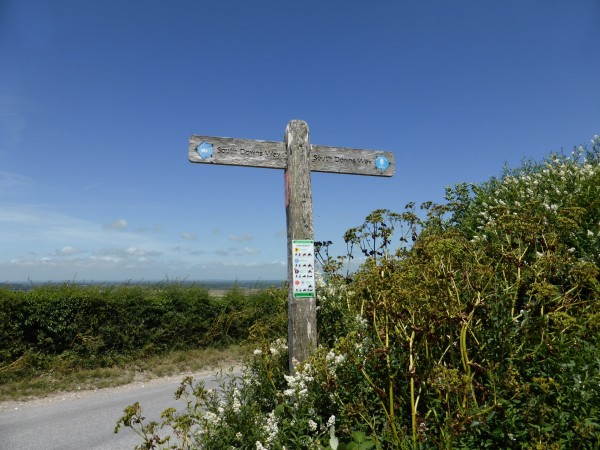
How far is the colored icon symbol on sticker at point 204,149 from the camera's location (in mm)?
5070

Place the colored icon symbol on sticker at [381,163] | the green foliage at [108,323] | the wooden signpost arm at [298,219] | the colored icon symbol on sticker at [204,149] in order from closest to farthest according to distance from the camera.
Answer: the wooden signpost arm at [298,219]
the colored icon symbol on sticker at [204,149]
the colored icon symbol on sticker at [381,163]
the green foliage at [108,323]

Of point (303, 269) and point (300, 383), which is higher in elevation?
point (303, 269)

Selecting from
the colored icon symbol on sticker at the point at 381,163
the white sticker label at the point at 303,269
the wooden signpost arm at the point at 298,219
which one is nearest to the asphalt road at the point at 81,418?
the wooden signpost arm at the point at 298,219

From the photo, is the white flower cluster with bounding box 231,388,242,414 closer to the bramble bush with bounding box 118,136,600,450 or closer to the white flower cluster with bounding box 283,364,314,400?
the bramble bush with bounding box 118,136,600,450

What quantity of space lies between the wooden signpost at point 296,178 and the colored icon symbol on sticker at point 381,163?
2.12 feet

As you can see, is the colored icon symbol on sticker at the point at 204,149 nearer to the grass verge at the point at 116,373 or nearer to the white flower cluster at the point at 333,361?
the white flower cluster at the point at 333,361

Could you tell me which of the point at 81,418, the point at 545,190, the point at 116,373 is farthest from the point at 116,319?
the point at 545,190

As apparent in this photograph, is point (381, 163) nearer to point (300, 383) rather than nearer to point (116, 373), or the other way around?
point (300, 383)

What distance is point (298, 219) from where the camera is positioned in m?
5.18

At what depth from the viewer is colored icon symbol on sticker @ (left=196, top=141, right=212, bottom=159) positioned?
5.07 m

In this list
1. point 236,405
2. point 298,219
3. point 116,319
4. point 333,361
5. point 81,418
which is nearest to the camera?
point 236,405

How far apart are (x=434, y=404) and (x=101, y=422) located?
18.4 ft

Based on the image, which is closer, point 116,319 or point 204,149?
point 204,149

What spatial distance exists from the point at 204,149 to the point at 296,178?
1161 millimetres
